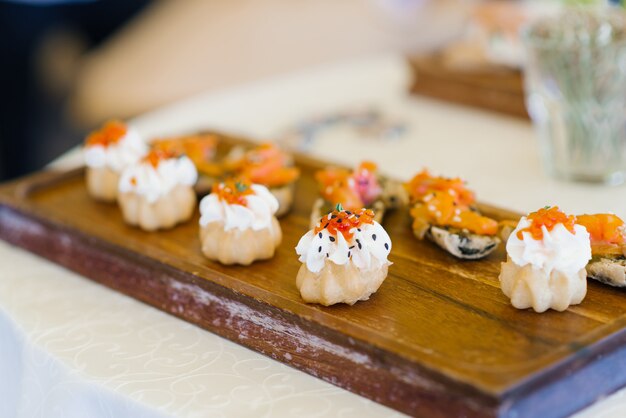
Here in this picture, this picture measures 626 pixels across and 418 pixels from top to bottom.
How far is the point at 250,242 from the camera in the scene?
1369 mm

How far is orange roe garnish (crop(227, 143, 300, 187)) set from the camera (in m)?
1.59

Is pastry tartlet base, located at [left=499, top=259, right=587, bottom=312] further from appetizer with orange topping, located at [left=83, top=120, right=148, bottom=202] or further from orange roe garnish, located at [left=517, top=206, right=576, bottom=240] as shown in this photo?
appetizer with orange topping, located at [left=83, top=120, right=148, bottom=202]

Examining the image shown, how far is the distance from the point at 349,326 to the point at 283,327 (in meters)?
0.11

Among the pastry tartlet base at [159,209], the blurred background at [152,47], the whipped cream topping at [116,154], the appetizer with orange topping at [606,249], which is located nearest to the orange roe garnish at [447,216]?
the appetizer with orange topping at [606,249]

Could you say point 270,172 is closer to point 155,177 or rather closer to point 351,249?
point 155,177

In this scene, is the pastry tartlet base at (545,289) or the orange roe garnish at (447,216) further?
the orange roe garnish at (447,216)

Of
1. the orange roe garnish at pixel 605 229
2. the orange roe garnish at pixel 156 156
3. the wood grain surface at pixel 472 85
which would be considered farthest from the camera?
the wood grain surface at pixel 472 85

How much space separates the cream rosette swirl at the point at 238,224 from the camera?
4.49 ft

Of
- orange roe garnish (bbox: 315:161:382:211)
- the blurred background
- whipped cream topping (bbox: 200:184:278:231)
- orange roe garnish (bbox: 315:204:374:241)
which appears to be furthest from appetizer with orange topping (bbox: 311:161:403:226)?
the blurred background

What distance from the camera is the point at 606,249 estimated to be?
1.28 meters


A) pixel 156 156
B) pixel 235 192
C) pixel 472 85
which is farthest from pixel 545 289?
pixel 472 85

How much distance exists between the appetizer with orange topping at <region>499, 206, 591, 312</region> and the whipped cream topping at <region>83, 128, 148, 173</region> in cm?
77

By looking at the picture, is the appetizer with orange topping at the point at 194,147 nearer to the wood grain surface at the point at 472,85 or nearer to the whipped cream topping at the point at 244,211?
the whipped cream topping at the point at 244,211

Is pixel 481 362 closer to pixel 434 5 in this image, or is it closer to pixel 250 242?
pixel 250 242
